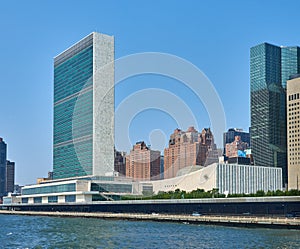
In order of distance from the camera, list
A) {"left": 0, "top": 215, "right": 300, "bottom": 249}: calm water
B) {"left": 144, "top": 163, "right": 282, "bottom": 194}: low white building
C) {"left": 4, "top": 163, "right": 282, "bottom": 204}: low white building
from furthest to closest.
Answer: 1. {"left": 4, "top": 163, "right": 282, "bottom": 204}: low white building
2. {"left": 144, "top": 163, "right": 282, "bottom": 194}: low white building
3. {"left": 0, "top": 215, "right": 300, "bottom": 249}: calm water

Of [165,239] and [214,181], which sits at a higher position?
[214,181]

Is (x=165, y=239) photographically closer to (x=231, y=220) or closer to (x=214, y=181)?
(x=231, y=220)

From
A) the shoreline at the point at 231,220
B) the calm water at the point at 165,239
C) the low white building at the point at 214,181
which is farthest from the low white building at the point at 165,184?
the calm water at the point at 165,239

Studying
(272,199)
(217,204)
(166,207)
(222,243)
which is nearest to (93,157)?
(166,207)

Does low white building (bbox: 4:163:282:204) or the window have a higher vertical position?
low white building (bbox: 4:163:282:204)

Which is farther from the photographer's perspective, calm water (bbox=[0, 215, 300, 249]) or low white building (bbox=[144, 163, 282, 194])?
low white building (bbox=[144, 163, 282, 194])

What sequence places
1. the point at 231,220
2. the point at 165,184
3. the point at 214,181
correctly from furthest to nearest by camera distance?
the point at 165,184, the point at 214,181, the point at 231,220

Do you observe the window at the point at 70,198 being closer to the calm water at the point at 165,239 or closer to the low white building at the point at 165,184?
the low white building at the point at 165,184

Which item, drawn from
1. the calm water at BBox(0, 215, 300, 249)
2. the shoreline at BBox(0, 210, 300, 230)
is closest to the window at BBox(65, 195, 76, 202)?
the shoreline at BBox(0, 210, 300, 230)

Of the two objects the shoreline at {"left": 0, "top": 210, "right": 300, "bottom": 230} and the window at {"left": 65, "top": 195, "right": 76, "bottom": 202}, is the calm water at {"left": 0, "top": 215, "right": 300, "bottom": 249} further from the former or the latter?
the window at {"left": 65, "top": 195, "right": 76, "bottom": 202}

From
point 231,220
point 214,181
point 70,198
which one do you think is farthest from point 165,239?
point 70,198

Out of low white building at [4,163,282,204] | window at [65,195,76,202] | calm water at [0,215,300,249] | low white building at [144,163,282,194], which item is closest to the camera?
calm water at [0,215,300,249]

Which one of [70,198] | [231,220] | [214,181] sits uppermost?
[214,181]

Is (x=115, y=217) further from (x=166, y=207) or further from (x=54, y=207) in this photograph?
(x=54, y=207)
